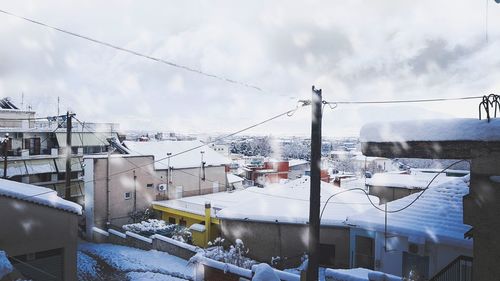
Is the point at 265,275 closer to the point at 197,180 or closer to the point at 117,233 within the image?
the point at 117,233

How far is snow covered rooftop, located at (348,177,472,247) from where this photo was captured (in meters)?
9.38

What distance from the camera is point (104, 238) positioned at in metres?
22.8

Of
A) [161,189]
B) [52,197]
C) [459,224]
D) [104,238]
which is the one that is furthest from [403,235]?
[161,189]

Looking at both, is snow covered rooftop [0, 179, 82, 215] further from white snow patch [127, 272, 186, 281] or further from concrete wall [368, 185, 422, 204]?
concrete wall [368, 185, 422, 204]

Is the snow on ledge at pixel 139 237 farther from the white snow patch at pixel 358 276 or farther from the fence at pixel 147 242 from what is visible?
the white snow patch at pixel 358 276

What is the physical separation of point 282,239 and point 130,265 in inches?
321

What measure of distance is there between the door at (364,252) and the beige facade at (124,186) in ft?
60.0

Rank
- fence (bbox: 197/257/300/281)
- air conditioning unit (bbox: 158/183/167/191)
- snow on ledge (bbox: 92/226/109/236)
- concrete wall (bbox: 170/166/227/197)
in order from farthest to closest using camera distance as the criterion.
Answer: concrete wall (bbox: 170/166/227/197) → air conditioning unit (bbox: 158/183/167/191) → snow on ledge (bbox: 92/226/109/236) → fence (bbox: 197/257/300/281)

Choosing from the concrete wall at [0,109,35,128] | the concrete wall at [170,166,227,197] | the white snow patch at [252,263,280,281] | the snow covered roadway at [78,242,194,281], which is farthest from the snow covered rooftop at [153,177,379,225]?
the concrete wall at [0,109,35,128]

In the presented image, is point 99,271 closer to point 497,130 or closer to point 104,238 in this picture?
point 104,238

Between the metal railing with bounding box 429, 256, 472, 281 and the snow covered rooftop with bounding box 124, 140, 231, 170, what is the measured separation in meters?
24.6

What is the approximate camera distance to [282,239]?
16.9m

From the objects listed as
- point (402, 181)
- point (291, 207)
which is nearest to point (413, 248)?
point (291, 207)

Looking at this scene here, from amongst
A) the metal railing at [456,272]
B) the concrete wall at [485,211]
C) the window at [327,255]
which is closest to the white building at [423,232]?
the metal railing at [456,272]
